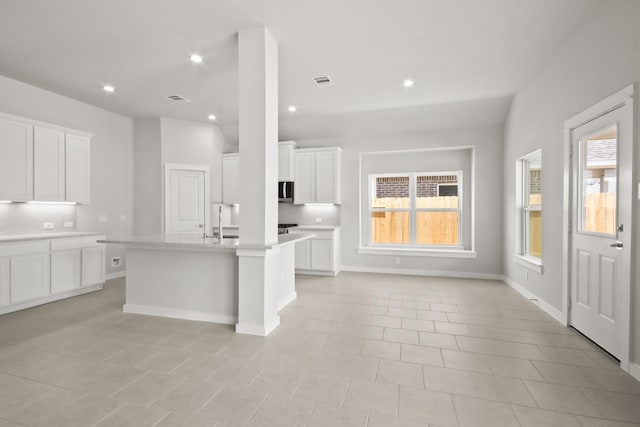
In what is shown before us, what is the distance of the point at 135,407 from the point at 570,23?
4796mm

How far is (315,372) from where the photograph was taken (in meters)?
2.39

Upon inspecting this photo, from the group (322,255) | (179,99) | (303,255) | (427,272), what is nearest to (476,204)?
(427,272)

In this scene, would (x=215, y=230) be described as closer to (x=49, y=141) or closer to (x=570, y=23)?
(x=49, y=141)

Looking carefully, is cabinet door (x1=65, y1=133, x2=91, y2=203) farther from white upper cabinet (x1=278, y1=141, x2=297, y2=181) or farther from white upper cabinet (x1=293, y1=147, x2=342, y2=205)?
white upper cabinet (x1=293, y1=147, x2=342, y2=205)

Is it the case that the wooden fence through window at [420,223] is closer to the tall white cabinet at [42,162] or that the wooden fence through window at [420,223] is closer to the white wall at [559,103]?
the white wall at [559,103]

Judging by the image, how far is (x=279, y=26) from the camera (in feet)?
10.0

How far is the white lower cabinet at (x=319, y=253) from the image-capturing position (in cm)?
592

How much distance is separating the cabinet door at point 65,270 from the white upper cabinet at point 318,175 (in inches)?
144

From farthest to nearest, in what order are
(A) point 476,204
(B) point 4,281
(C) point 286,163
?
(C) point 286,163 → (A) point 476,204 → (B) point 4,281

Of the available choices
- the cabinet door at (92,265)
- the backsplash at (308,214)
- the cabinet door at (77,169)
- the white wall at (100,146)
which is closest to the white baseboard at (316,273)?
the backsplash at (308,214)

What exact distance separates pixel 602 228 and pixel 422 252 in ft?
10.6

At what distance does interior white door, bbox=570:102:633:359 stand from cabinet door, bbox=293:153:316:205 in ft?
13.6

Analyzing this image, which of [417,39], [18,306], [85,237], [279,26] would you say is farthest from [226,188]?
[417,39]

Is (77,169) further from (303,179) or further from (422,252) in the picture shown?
(422,252)
